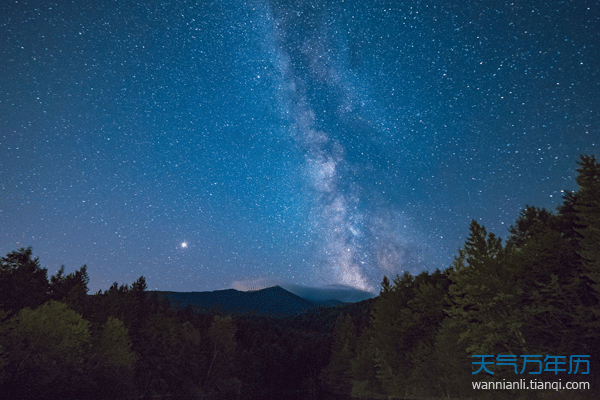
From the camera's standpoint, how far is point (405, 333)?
5197 cm

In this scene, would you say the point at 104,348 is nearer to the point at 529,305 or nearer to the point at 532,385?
the point at 532,385

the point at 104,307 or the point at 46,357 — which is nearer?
the point at 46,357

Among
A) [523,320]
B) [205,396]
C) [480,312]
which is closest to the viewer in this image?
[523,320]

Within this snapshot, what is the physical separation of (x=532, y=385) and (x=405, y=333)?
26.4 m

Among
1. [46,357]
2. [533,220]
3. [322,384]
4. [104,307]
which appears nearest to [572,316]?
[533,220]

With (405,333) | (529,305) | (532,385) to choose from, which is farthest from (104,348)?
(529,305)

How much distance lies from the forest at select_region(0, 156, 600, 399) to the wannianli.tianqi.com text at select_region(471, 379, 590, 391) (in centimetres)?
32

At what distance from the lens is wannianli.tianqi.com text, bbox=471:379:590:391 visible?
23312mm

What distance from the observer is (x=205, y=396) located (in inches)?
3250

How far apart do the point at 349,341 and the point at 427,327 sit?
45.0 metres

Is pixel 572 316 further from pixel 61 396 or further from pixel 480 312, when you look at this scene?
pixel 61 396

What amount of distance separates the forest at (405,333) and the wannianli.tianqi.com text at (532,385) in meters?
0.32

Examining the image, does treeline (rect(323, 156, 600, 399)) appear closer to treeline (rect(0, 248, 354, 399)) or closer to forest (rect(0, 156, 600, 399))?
forest (rect(0, 156, 600, 399))

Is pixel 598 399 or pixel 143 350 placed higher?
pixel 598 399
